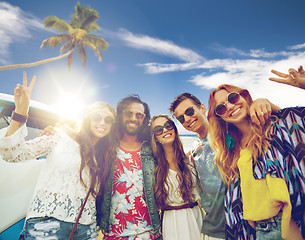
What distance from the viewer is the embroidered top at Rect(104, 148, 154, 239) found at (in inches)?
86.5

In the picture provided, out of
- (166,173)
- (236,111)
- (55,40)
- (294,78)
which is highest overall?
(55,40)

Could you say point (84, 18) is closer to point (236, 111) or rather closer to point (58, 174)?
point (58, 174)

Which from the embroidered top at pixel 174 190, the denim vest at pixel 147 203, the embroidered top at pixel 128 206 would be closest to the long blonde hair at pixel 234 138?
the embroidered top at pixel 174 190

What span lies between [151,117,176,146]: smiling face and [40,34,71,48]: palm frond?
21.1 m

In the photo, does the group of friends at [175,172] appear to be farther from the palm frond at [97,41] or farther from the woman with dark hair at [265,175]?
the palm frond at [97,41]

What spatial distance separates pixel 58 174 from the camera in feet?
6.45

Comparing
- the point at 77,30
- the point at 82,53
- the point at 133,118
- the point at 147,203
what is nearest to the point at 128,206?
the point at 147,203

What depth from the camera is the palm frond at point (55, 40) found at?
63.9 ft

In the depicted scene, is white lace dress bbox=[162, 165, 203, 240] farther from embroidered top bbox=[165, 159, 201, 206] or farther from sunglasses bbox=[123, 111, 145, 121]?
sunglasses bbox=[123, 111, 145, 121]

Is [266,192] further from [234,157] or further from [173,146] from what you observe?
[173,146]

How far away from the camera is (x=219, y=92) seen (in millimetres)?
2178

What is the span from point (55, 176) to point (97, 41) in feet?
75.9

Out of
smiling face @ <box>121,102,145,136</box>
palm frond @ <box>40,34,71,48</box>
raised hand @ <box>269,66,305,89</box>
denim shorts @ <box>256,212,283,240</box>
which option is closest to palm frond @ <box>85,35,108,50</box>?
palm frond @ <box>40,34,71,48</box>

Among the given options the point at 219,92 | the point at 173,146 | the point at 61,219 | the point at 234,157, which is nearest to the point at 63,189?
the point at 61,219
